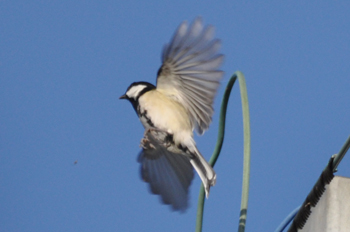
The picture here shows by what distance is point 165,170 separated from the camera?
11.4 feet

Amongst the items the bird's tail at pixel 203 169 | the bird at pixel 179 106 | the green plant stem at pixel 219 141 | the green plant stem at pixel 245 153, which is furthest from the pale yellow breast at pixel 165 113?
the green plant stem at pixel 245 153

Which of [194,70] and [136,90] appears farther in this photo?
[136,90]

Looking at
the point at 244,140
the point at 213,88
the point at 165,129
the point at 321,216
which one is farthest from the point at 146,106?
the point at 321,216

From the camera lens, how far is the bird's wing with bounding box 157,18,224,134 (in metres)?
3.19

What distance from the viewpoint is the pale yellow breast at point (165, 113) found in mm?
3260

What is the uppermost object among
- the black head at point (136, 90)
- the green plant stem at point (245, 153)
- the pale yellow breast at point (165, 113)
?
the black head at point (136, 90)

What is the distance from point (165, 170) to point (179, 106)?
39cm

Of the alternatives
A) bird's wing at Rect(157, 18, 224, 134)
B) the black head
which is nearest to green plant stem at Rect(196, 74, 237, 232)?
bird's wing at Rect(157, 18, 224, 134)

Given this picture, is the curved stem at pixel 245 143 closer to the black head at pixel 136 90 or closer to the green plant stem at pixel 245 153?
the green plant stem at pixel 245 153

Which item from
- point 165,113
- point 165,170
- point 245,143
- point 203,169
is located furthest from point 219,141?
point 165,170

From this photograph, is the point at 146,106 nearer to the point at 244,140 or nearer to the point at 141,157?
the point at 141,157

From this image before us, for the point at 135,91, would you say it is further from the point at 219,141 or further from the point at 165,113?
the point at 219,141

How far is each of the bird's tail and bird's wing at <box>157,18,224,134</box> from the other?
0.94 feet

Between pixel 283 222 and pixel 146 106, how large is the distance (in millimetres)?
965
